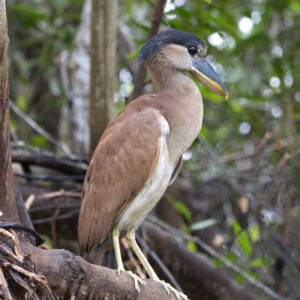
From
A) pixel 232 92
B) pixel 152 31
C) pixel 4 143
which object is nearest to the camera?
pixel 4 143

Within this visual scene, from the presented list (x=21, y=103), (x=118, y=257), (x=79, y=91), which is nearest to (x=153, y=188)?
(x=118, y=257)

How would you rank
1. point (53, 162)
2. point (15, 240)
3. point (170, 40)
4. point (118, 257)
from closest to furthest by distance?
point (15, 240) → point (118, 257) → point (170, 40) → point (53, 162)

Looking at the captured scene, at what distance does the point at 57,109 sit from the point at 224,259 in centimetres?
245

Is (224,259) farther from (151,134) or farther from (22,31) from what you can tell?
(22,31)

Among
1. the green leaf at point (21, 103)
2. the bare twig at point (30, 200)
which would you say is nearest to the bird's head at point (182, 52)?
the bare twig at point (30, 200)

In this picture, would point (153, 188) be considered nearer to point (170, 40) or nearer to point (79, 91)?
point (170, 40)

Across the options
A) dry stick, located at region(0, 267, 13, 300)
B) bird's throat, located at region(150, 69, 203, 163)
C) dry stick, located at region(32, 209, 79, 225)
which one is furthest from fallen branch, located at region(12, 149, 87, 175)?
dry stick, located at region(0, 267, 13, 300)

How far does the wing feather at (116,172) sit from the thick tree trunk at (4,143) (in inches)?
22.1

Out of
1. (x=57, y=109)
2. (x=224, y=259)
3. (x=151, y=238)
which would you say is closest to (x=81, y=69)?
(x=57, y=109)

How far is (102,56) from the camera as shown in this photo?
2791mm

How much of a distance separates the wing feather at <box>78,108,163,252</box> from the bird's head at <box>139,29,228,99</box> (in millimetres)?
303

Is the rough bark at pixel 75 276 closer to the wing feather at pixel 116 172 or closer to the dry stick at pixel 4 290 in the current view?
the dry stick at pixel 4 290

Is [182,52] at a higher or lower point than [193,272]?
higher

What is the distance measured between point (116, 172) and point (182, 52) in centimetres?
64
